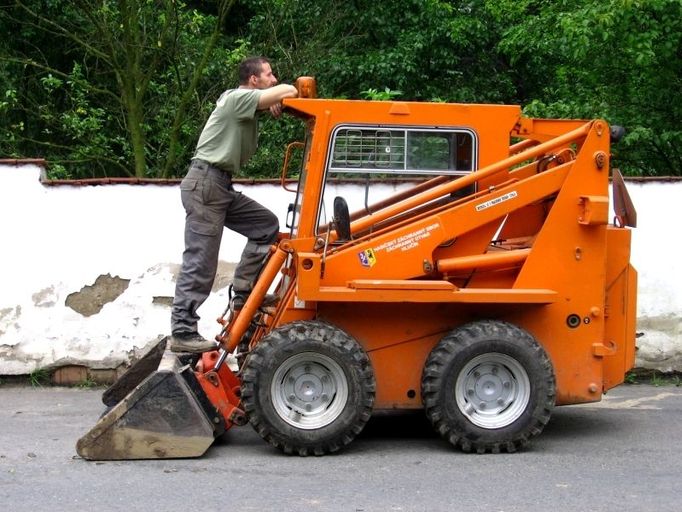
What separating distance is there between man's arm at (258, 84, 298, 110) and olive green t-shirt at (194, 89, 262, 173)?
76 millimetres

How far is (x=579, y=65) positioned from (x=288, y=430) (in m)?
8.19

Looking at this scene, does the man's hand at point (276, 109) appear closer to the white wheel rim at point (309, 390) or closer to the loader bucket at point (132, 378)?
the white wheel rim at point (309, 390)

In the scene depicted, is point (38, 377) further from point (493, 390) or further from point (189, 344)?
point (493, 390)

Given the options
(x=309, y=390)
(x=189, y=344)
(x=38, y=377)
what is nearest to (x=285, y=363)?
(x=309, y=390)

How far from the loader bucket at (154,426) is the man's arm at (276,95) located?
1820 mm

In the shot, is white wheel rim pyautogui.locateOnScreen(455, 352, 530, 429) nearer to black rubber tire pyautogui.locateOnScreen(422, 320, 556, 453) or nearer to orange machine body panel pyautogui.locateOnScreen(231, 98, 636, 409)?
black rubber tire pyautogui.locateOnScreen(422, 320, 556, 453)

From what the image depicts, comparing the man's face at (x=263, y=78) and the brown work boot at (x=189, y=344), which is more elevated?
the man's face at (x=263, y=78)

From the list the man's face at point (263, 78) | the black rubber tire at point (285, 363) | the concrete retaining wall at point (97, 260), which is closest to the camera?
the black rubber tire at point (285, 363)

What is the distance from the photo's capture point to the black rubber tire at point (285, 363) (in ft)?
22.9

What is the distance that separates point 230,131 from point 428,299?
176 cm

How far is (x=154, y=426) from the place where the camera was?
22.3 feet

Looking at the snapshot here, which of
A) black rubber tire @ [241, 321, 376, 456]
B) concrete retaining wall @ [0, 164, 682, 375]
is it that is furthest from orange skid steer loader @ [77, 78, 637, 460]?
concrete retaining wall @ [0, 164, 682, 375]

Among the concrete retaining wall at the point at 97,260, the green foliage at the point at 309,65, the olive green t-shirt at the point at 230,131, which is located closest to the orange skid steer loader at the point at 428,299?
the olive green t-shirt at the point at 230,131

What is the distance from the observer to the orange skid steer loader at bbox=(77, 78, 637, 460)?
7.00m
